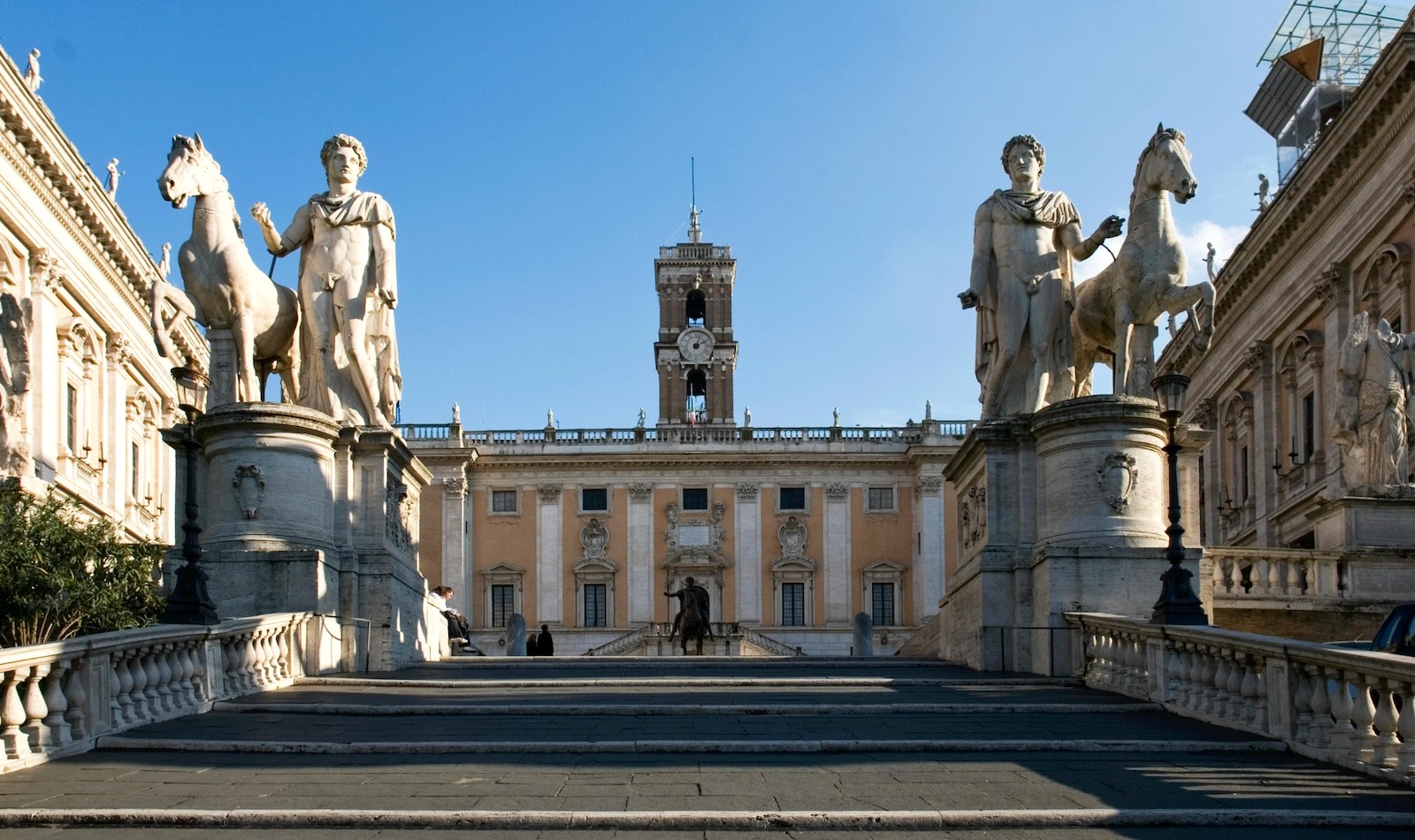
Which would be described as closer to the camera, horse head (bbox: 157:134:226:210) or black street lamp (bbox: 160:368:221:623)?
black street lamp (bbox: 160:368:221:623)

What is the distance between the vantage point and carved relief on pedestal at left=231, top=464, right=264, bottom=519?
1619cm

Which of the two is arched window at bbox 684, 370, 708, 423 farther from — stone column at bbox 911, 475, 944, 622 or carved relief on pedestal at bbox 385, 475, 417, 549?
carved relief on pedestal at bbox 385, 475, 417, 549

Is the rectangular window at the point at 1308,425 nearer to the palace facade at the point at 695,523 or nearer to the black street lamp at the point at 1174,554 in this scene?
the black street lamp at the point at 1174,554

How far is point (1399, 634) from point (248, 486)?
429 inches

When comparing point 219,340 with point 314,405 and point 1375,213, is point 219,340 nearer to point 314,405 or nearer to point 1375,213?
point 314,405

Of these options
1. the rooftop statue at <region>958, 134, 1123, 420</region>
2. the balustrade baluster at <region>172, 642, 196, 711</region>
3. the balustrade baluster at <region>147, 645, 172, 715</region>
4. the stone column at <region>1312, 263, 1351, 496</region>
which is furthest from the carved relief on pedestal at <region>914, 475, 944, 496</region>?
the balustrade baluster at <region>147, 645, 172, 715</region>

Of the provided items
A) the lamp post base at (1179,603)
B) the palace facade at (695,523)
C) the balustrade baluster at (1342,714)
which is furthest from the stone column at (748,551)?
the balustrade baluster at (1342,714)

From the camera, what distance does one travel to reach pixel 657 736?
34.1 feet

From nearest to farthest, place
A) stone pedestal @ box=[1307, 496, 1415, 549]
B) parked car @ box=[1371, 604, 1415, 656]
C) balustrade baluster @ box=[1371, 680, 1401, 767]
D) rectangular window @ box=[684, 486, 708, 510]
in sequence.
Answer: balustrade baluster @ box=[1371, 680, 1401, 767], parked car @ box=[1371, 604, 1415, 656], stone pedestal @ box=[1307, 496, 1415, 549], rectangular window @ box=[684, 486, 708, 510]

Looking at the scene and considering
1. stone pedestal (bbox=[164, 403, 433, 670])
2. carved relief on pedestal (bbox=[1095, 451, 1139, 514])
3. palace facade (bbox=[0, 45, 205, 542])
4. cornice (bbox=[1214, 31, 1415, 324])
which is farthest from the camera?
palace facade (bbox=[0, 45, 205, 542])

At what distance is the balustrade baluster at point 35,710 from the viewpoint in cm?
978

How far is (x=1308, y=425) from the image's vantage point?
40156 millimetres

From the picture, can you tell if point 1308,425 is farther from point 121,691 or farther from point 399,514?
point 121,691

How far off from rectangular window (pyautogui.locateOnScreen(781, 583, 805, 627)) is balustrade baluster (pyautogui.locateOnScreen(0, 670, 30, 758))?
206ft
